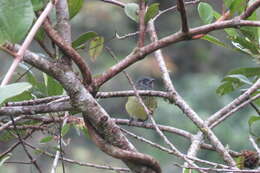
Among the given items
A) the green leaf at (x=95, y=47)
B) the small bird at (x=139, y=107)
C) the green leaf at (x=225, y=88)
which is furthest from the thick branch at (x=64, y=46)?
the small bird at (x=139, y=107)

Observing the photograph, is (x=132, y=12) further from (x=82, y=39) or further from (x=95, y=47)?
(x=95, y=47)

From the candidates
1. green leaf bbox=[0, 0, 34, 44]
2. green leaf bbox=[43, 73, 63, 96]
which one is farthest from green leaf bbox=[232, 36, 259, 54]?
green leaf bbox=[0, 0, 34, 44]

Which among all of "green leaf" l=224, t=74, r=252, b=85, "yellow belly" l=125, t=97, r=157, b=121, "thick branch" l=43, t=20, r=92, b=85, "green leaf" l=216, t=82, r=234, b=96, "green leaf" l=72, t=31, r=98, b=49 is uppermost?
"green leaf" l=72, t=31, r=98, b=49

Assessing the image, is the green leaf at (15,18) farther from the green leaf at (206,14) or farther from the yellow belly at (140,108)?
the yellow belly at (140,108)

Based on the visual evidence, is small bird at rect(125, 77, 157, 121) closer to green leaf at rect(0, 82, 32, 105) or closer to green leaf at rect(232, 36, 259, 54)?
green leaf at rect(232, 36, 259, 54)

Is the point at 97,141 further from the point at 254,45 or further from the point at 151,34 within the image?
the point at 151,34

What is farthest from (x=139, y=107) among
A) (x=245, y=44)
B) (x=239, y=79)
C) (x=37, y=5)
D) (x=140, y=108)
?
(x=37, y=5)

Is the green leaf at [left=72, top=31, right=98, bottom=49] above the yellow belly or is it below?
above

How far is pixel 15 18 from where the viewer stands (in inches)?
33.0

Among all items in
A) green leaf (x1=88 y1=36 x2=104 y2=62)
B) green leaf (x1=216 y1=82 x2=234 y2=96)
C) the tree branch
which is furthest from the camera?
green leaf (x1=216 y1=82 x2=234 y2=96)

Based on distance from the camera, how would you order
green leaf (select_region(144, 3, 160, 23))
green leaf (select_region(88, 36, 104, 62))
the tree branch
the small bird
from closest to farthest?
the tree branch → green leaf (select_region(144, 3, 160, 23)) → green leaf (select_region(88, 36, 104, 62)) → the small bird

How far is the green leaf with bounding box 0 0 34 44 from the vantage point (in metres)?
0.83

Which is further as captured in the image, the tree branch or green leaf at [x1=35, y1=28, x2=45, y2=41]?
green leaf at [x1=35, y1=28, x2=45, y2=41]

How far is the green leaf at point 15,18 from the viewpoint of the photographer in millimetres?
833
